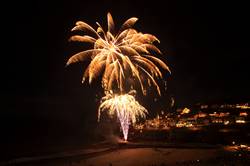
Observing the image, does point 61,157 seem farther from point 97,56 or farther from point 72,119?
point 72,119

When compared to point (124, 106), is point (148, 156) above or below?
below

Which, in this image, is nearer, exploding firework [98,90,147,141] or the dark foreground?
the dark foreground

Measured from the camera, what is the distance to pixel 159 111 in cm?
6719

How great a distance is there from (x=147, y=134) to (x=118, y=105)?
5.89 metres

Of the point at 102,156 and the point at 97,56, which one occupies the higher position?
the point at 97,56

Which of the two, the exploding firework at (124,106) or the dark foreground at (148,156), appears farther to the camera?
the exploding firework at (124,106)

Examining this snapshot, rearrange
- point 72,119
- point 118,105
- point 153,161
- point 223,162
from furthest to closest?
point 72,119
point 118,105
point 153,161
point 223,162

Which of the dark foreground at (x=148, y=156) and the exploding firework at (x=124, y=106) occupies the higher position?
the exploding firework at (x=124, y=106)

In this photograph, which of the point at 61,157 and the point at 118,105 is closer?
the point at 61,157

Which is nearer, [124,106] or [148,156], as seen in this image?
[148,156]

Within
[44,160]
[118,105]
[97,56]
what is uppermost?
[97,56]

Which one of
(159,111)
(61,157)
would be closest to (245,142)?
(61,157)

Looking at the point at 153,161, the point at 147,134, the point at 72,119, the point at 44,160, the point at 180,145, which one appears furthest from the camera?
the point at 72,119

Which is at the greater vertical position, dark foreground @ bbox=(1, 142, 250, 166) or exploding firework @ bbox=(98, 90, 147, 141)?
exploding firework @ bbox=(98, 90, 147, 141)
